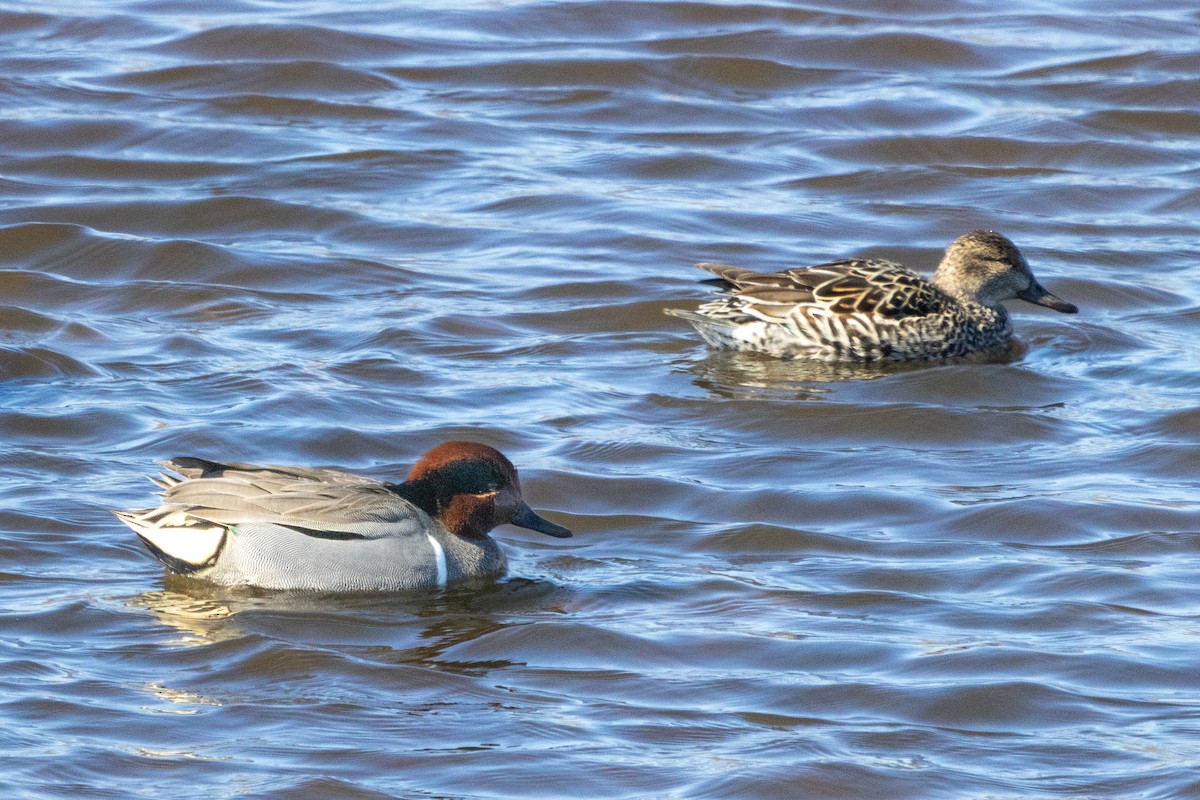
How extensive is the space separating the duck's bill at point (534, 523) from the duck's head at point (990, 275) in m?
4.31

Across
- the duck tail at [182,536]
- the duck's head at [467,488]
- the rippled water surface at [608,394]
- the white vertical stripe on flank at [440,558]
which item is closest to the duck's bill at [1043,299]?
the rippled water surface at [608,394]

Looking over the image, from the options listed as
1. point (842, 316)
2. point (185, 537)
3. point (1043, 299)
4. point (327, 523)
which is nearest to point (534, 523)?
point (327, 523)

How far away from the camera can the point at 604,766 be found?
6.26 m

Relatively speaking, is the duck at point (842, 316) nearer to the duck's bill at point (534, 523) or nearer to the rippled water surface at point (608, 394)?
the rippled water surface at point (608, 394)

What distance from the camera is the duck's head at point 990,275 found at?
11742 millimetres

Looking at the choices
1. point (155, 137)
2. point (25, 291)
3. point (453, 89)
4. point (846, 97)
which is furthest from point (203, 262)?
point (846, 97)

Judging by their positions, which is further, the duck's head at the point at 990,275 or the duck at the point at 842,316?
the duck's head at the point at 990,275

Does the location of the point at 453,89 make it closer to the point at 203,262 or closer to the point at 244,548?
the point at 203,262

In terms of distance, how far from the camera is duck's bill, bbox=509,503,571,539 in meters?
8.05

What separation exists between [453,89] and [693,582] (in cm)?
932

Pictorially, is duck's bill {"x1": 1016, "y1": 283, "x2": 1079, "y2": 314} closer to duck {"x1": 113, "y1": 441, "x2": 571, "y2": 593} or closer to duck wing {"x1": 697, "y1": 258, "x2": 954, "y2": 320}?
duck wing {"x1": 697, "y1": 258, "x2": 954, "y2": 320}

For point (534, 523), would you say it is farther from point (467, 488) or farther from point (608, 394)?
point (608, 394)

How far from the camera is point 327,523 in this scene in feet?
25.2

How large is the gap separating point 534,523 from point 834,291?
3685mm
